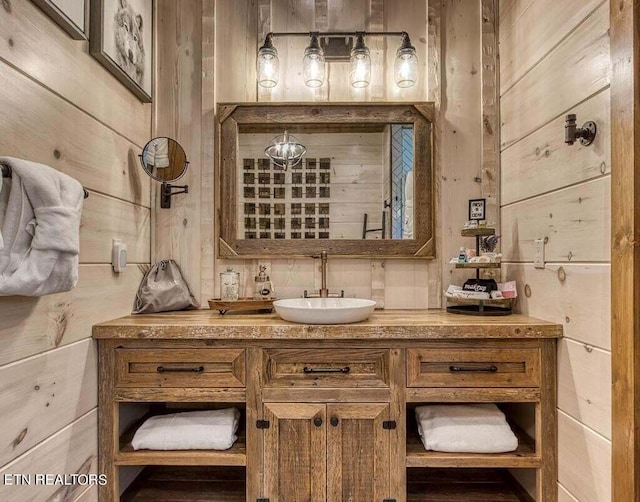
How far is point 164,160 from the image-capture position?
1799 millimetres

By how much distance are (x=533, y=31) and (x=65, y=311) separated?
2071mm

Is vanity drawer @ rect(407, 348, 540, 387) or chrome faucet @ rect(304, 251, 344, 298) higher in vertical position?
chrome faucet @ rect(304, 251, 344, 298)

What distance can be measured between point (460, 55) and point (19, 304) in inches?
83.3

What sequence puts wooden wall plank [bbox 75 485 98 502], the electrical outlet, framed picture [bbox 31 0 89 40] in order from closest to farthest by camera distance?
framed picture [bbox 31 0 89 40]
wooden wall plank [bbox 75 485 98 502]
the electrical outlet

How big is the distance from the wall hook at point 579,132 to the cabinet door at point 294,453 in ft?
4.10

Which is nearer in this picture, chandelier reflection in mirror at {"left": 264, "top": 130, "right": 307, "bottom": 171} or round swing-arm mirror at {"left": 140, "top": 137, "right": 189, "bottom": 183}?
round swing-arm mirror at {"left": 140, "top": 137, "right": 189, "bottom": 183}

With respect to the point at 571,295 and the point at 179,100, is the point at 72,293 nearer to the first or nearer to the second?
the point at 179,100

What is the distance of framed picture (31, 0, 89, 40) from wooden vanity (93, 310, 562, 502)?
3.32 ft

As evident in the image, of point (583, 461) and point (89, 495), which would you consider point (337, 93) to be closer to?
point (583, 461)

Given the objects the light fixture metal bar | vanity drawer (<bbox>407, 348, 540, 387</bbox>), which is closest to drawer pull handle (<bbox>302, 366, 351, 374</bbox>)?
vanity drawer (<bbox>407, 348, 540, 387</bbox>)

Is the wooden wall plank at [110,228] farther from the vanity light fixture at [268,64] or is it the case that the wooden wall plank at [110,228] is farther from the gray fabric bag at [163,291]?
the vanity light fixture at [268,64]

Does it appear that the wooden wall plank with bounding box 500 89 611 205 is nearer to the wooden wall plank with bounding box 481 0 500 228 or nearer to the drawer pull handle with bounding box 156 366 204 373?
the wooden wall plank with bounding box 481 0 500 228

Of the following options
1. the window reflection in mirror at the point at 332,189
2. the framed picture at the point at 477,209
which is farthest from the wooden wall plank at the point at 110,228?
the framed picture at the point at 477,209

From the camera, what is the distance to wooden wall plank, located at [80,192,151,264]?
4.60 ft
